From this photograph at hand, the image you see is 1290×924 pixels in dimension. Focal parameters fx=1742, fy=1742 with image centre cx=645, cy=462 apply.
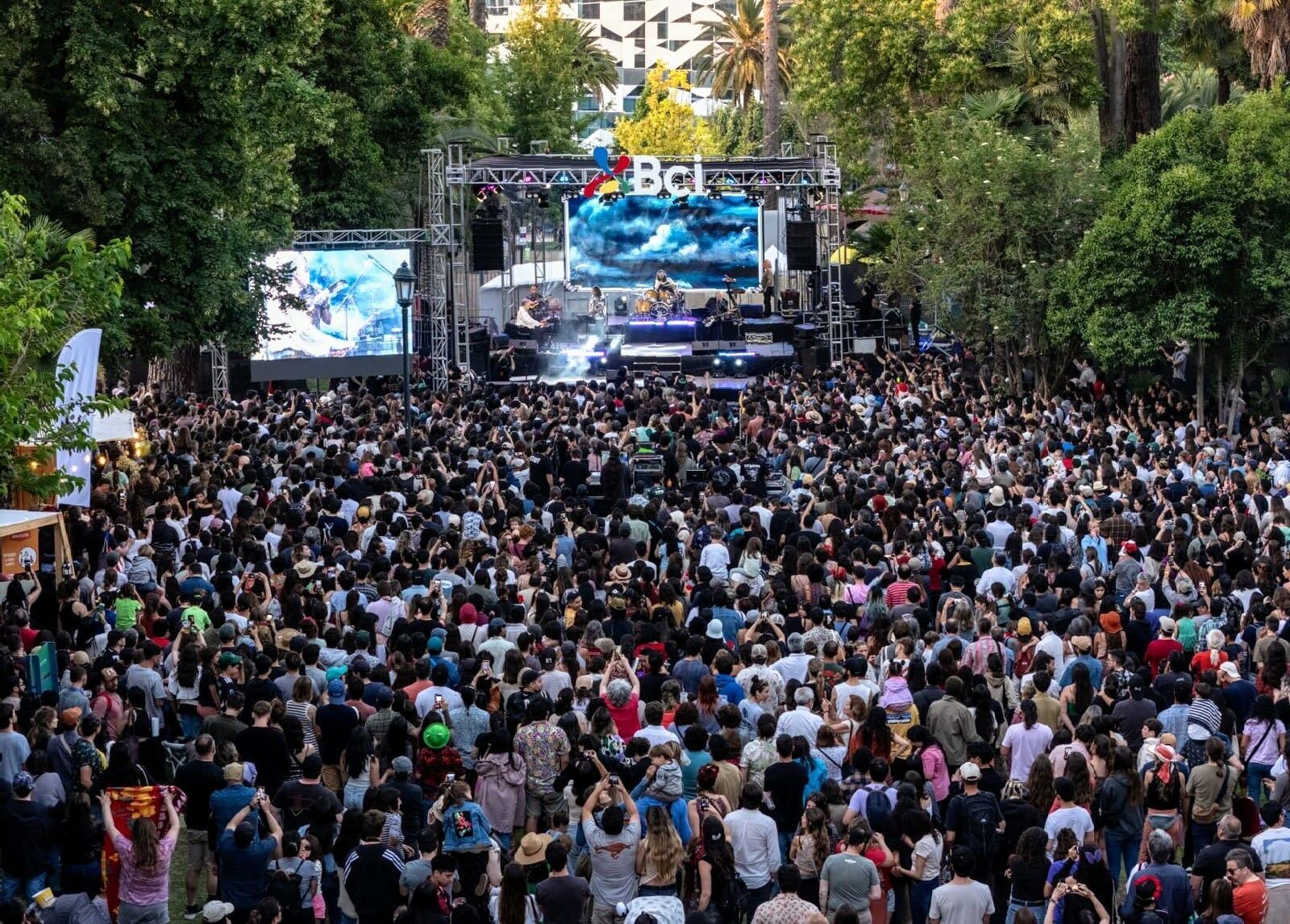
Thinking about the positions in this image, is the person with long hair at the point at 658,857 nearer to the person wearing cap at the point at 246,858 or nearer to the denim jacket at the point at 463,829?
the denim jacket at the point at 463,829

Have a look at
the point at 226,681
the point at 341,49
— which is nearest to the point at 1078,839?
the point at 226,681

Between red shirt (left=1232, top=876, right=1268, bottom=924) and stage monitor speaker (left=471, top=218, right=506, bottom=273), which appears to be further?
stage monitor speaker (left=471, top=218, right=506, bottom=273)

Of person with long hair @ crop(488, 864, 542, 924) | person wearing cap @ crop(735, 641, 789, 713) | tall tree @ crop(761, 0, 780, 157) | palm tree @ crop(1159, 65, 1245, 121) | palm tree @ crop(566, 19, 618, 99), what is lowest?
person with long hair @ crop(488, 864, 542, 924)

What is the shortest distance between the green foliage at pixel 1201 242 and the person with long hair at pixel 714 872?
17.8 meters

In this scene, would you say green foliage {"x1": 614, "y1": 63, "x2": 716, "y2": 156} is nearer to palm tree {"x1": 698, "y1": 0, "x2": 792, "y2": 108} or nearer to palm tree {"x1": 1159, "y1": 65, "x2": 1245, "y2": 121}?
palm tree {"x1": 698, "y1": 0, "x2": 792, "y2": 108}

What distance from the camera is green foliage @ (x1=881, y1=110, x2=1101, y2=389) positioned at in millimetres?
28594

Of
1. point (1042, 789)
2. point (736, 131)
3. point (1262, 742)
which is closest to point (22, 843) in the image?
point (1042, 789)

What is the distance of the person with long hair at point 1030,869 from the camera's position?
878cm

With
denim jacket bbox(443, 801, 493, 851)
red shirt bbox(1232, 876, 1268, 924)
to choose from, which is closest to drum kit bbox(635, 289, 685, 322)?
denim jacket bbox(443, 801, 493, 851)

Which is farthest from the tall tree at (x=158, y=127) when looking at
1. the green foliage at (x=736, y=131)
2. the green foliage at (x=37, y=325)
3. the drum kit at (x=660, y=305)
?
the green foliage at (x=736, y=131)

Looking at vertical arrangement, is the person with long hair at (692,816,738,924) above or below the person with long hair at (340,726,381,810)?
below

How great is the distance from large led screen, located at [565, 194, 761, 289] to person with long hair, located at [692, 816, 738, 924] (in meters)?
30.6

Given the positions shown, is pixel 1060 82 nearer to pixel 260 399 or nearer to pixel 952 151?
pixel 952 151

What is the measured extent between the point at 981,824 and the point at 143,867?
14.7ft
